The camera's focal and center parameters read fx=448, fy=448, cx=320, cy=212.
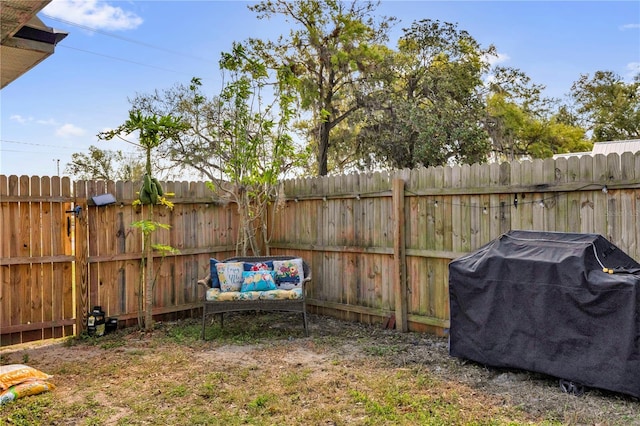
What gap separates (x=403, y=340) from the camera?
4.58 meters

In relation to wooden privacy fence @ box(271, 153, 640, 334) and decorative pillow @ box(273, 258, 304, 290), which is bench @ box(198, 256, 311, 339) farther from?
wooden privacy fence @ box(271, 153, 640, 334)

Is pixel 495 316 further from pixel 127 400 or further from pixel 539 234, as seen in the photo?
pixel 127 400

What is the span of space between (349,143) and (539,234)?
31.6ft

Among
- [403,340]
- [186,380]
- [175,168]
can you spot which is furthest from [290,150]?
[175,168]

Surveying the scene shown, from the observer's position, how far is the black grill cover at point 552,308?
9.52 ft

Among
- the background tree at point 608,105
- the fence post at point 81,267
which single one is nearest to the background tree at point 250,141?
the fence post at point 81,267

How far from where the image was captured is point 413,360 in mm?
3939

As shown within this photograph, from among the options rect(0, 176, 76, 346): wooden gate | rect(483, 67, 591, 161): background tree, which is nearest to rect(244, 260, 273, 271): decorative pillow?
rect(0, 176, 76, 346): wooden gate

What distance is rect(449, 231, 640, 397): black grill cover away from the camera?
2902 millimetres

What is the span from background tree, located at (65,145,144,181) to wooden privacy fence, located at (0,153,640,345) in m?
11.2

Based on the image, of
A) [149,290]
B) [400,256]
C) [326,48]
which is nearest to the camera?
[400,256]

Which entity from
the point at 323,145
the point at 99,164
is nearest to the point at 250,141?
the point at 323,145

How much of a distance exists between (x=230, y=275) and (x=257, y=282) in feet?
1.11

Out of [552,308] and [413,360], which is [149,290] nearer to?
[413,360]
